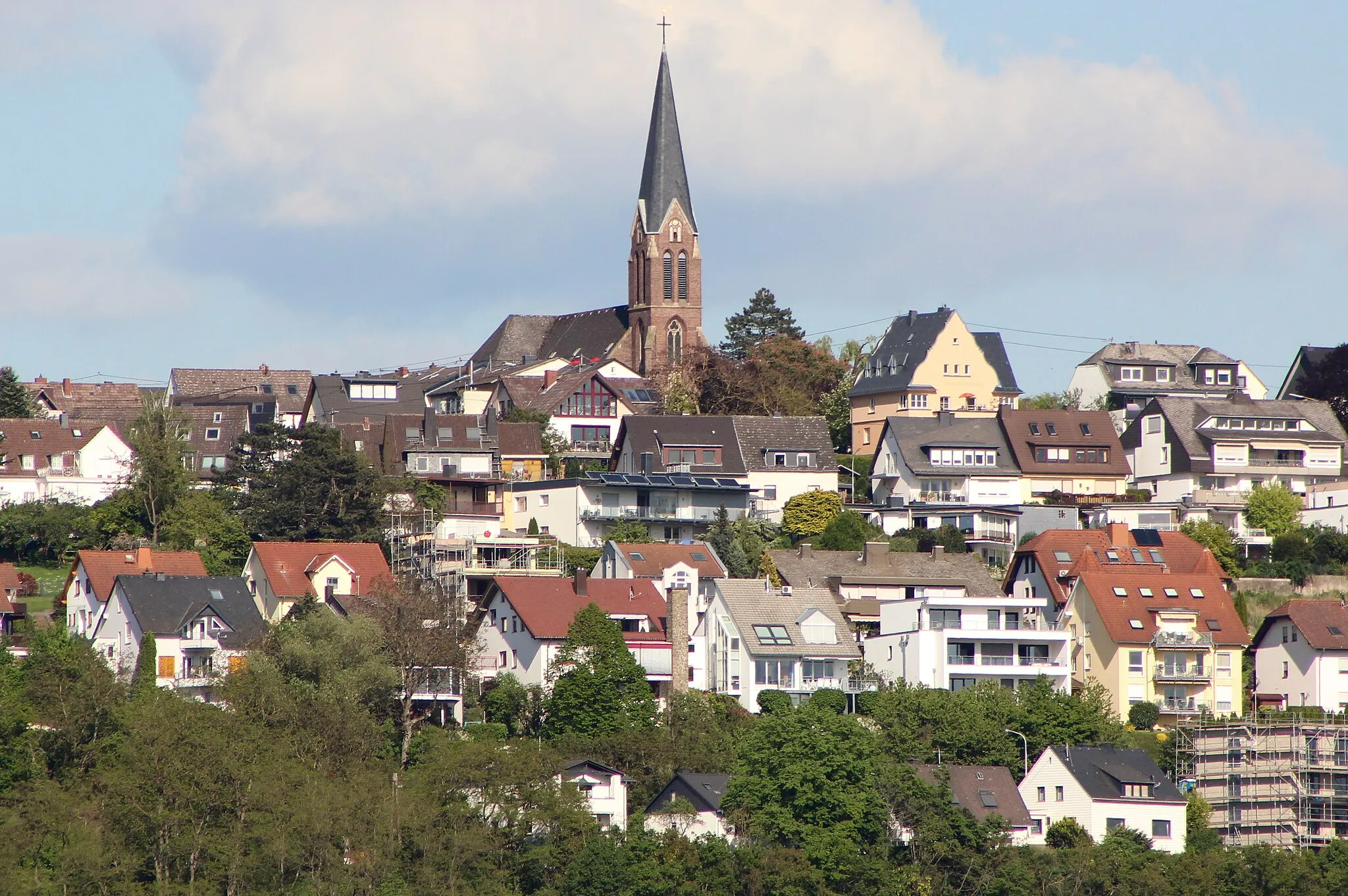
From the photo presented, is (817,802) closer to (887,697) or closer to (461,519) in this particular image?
(887,697)

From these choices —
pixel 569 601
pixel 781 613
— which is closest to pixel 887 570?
pixel 781 613

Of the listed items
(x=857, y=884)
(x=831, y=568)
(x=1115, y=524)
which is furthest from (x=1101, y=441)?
(x=857, y=884)

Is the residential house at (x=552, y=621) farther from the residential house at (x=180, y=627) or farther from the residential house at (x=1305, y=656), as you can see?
the residential house at (x=1305, y=656)

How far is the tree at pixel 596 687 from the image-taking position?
65562 mm

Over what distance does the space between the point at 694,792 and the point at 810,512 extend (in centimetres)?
2699

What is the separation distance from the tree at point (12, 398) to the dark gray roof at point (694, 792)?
176 ft

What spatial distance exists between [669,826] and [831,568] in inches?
802

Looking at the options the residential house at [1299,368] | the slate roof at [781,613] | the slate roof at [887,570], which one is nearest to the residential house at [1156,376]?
the residential house at [1299,368]

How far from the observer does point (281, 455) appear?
3408 inches

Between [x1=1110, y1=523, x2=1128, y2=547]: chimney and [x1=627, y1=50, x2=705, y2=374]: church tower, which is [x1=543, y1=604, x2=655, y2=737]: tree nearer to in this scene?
[x1=1110, y1=523, x2=1128, y2=547]: chimney

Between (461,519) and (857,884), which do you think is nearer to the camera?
(857,884)

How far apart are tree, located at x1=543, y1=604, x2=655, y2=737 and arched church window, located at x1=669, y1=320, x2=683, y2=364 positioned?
52.7m

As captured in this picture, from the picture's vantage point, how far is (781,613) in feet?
238

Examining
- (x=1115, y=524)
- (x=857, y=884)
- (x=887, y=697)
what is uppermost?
(x=1115, y=524)
